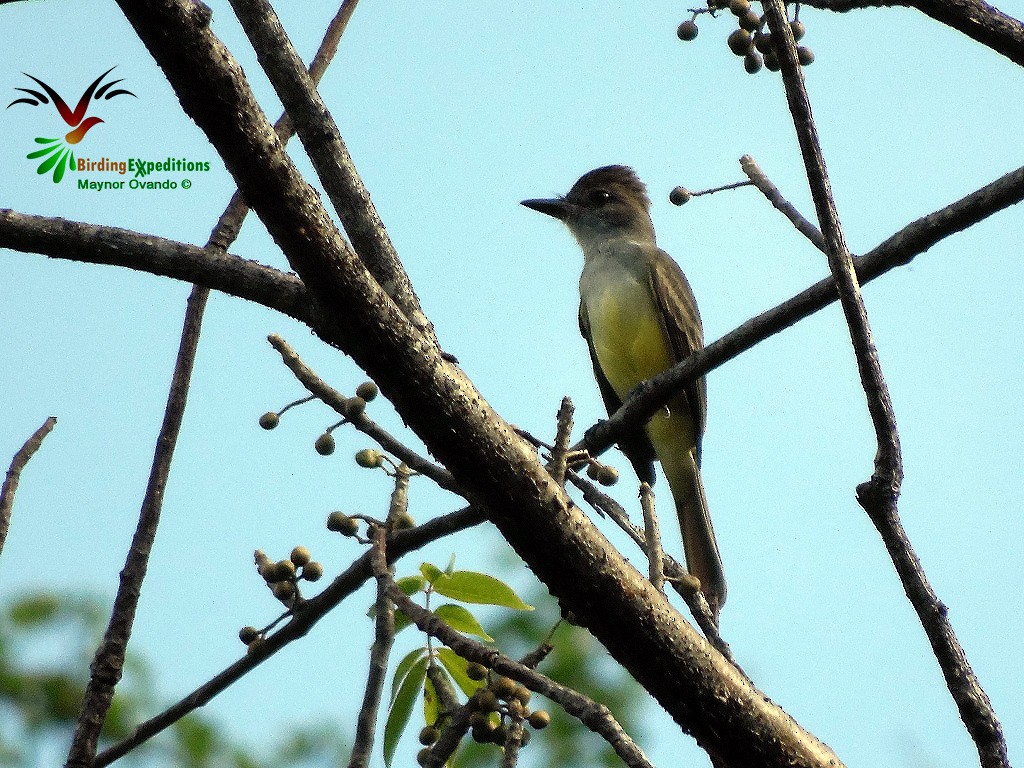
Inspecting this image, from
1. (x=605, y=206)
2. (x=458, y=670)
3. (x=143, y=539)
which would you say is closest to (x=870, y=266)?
(x=458, y=670)

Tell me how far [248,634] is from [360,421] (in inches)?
23.8

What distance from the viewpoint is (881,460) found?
2246mm

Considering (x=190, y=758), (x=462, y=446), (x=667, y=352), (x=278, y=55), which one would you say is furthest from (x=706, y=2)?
(x=667, y=352)

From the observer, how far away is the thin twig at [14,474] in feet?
10.3

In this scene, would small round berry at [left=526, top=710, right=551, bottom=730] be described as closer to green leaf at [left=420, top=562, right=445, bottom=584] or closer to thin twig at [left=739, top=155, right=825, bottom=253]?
green leaf at [left=420, top=562, right=445, bottom=584]

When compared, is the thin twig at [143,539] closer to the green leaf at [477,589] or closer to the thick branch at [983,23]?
the green leaf at [477,589]

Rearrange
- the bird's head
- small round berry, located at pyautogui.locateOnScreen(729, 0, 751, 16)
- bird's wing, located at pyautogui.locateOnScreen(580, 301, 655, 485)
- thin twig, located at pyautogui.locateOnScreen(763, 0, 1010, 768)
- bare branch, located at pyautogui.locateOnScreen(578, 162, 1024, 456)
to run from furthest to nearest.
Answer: the bird's head → bird's wing, located at pyautogui.locateOnScreen(580, 301, 655, 485) → small round berry, located at pyautogui.locateOnScreen(729, 0, 751, 16) → bare branch, located at pyautogui.locateOnScreen(578, 162, 1024, 456) → thin twig, located at pyautogui.locateOnScreen(763, 0, 1010, 768)

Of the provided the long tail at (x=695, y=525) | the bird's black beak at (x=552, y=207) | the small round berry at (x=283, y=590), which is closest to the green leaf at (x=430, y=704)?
the small round berry at (x=283, y=590)

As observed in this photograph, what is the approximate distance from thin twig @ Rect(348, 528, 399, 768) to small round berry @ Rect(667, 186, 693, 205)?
1.62 metres

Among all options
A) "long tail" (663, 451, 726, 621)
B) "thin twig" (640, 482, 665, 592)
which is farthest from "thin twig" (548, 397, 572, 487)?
"long tail" (663, 451, 726, 621)

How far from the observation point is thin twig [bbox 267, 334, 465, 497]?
3109 mm

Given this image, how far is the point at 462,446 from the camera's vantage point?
237 centimetres

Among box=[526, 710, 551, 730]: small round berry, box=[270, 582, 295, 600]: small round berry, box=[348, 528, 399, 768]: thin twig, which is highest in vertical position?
box=[270, 582, 295, 600]: small round berry

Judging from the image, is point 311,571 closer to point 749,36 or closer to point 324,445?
point 324,445
